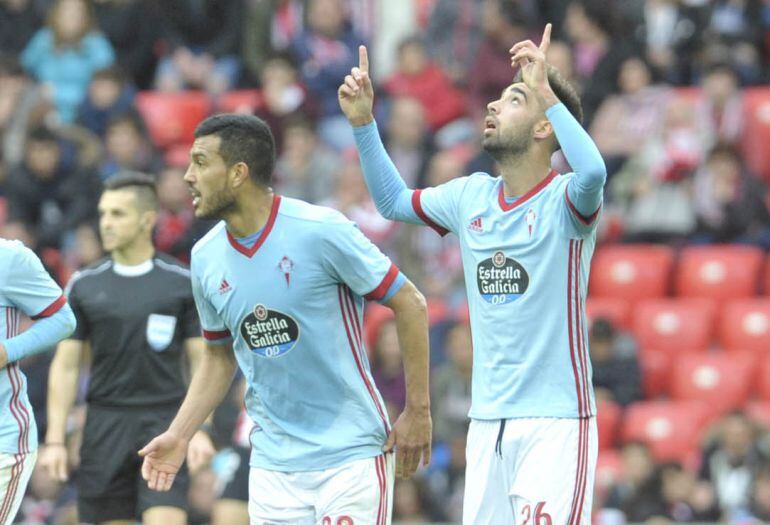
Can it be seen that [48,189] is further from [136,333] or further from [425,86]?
[136,333]

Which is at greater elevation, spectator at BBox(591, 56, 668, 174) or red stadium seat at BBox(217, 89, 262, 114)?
red stadium seat at BBox(217, 89, 262, 114)

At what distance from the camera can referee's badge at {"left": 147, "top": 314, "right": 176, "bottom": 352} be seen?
9.05 meters

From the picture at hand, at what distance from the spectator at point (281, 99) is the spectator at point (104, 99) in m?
1.26

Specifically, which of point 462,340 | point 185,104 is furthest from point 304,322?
point 185,104

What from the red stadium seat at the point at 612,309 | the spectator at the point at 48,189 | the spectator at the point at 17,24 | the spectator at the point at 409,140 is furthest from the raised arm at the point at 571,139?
the spectator at the point at 17,24

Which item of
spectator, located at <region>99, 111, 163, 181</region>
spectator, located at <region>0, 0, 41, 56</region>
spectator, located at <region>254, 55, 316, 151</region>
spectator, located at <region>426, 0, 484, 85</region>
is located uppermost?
spectator, located at <region>0, 0, 41, 56</region>

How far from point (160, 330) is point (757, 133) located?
7285mm

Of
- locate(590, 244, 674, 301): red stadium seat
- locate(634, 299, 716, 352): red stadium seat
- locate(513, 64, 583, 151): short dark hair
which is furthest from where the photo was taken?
locate(590, 244, 674, 301): red stadium seat

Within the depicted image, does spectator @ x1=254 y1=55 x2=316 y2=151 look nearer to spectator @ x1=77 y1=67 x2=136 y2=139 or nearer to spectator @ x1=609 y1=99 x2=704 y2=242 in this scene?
spectator @ x1=77 y1=67 x2=136 y2=139

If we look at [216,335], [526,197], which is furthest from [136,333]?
[526,197]

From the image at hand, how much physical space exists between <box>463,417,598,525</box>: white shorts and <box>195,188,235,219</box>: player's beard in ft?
4.40

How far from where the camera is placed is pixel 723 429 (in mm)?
12250

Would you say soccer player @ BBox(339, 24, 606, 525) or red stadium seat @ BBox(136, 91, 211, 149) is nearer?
soccer player @ BBox(339, 24, 606, 525)

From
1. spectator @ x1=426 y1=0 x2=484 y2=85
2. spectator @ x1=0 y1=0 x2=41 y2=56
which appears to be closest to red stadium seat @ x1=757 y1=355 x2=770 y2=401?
spectator @ x1=426 y1=0 x2=484 y2=85
